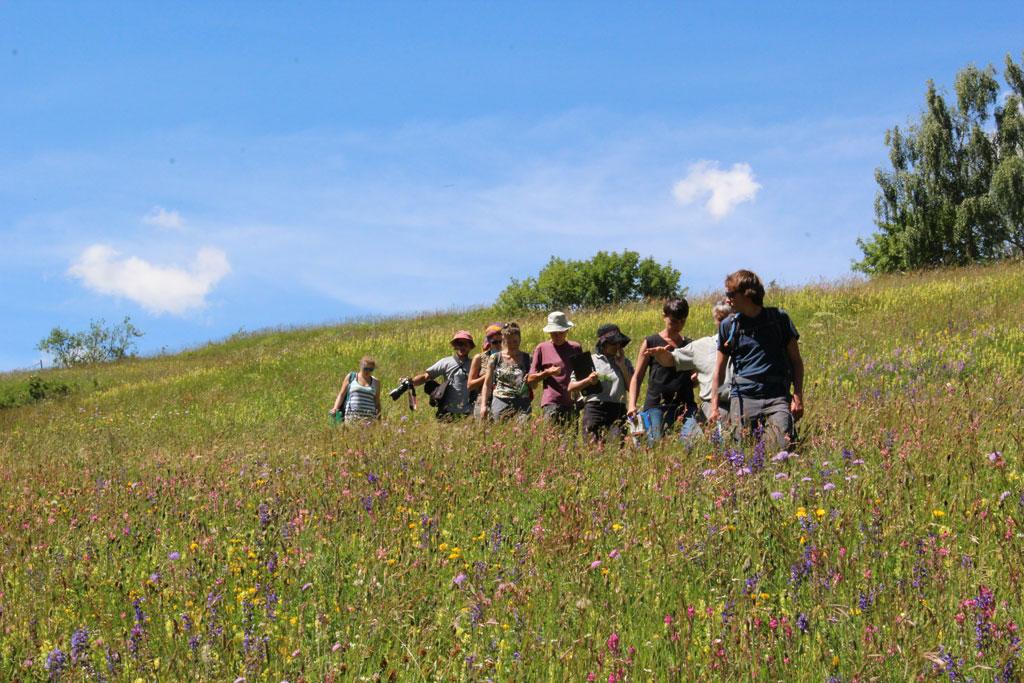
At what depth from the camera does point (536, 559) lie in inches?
141

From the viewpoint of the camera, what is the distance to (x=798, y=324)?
622 inches

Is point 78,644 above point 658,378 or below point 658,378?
below

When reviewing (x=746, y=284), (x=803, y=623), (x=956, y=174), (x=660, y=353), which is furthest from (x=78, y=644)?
(x=956, y=174)

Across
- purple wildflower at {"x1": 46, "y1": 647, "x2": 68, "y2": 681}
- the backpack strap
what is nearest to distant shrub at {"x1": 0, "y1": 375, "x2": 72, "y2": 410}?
the backpack strap

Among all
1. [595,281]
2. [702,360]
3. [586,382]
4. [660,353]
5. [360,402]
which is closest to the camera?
[702,360]

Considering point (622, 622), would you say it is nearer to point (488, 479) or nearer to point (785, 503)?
point (785, 503)

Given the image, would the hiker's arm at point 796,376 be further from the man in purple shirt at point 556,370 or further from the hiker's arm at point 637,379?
the man in purple shirt at point 556,370

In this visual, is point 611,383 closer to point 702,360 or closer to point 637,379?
point 637,379

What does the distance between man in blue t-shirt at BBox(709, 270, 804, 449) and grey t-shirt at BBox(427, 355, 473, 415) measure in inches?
141

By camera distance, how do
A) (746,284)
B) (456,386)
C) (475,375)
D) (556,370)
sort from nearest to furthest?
1. (746,284)
2. (556,370)
3. (475,375)
4. (456,386)

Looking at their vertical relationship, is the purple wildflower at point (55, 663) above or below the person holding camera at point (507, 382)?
below

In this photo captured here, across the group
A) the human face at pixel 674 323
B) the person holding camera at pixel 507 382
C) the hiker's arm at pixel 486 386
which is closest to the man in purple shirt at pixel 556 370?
the person holding camera at pixel 507 382

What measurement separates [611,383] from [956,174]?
44088 millimetres

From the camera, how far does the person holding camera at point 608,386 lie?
22.9 ft
